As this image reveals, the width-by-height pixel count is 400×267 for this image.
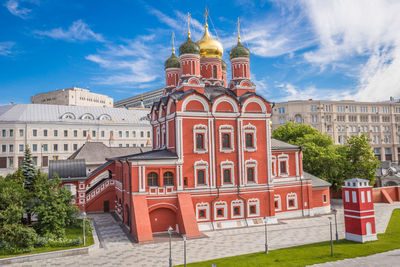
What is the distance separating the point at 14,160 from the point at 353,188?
1971 inches

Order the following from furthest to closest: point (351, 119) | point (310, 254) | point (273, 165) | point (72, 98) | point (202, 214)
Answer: point (72, 98) < point (351, 119) < point (273, 165) < point (202, 214) < point (310, 254)

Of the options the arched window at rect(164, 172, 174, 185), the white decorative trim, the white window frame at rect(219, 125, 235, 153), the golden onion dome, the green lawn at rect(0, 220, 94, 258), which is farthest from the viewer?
the golden onion dome

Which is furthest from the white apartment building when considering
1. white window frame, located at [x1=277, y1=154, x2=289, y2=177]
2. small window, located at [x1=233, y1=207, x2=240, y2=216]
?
white window frame, located at [x1=277, y1=154, x2=289, y2=177]

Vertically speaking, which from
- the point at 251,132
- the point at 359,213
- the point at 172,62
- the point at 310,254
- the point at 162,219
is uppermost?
the point at 172,62

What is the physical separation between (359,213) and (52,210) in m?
19.1

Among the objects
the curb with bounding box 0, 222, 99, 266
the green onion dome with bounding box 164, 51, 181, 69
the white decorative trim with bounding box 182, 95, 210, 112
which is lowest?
the curb with bounding box 0, 222, 99, 266

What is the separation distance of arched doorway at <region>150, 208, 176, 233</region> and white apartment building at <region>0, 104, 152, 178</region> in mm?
30933

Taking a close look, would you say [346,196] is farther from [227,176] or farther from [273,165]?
[227,176]

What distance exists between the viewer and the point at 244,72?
29406mm

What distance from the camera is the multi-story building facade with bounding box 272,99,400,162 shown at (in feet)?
232

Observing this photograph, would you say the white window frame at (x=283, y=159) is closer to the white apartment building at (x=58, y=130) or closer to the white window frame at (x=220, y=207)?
the white window frame at (x=220, y=207)

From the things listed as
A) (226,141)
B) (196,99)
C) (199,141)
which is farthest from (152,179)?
(196,99)

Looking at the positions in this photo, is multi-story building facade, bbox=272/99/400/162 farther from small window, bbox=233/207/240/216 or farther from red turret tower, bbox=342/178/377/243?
red turret tower, bbox=342/178/377/243

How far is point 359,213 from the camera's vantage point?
814 inches
